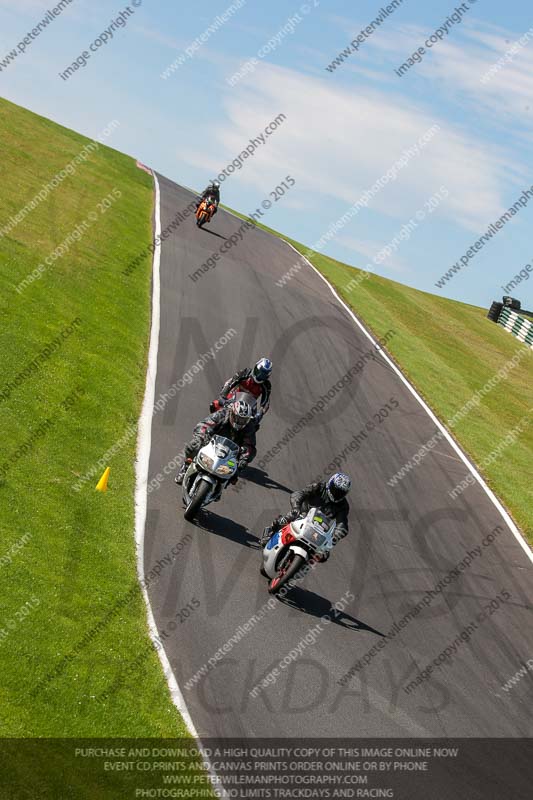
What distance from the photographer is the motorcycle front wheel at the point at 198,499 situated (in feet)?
45.6

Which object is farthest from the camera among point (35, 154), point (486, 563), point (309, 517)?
point (35, 154)

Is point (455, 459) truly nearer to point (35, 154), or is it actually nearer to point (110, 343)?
point (110, 343)

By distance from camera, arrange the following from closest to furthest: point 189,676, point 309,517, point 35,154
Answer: point 189,676
point 309,517
point 35,154

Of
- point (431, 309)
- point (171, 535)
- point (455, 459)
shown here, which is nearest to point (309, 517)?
point (171, 535)

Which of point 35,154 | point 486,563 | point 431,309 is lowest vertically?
point 35,154

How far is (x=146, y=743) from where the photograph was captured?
8.93m

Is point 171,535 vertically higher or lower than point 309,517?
lower

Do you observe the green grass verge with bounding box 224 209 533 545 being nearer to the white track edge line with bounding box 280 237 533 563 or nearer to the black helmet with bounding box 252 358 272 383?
the white track edge line with bounding box 280 237 533 563

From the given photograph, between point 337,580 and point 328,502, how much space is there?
1.64 meters

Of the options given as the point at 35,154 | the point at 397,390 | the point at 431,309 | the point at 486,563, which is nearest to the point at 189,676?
the point at 486,563

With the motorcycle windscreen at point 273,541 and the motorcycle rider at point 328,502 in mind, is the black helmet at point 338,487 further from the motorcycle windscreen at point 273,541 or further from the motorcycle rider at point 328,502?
the motorcycle windscreen at point 273,541

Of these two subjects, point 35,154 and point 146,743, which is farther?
point 35,154

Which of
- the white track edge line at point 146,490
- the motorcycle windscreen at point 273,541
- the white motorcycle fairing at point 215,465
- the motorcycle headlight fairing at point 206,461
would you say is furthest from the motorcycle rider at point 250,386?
the motorcycle windscreen at point 273,541

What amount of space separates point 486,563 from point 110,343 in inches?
357
